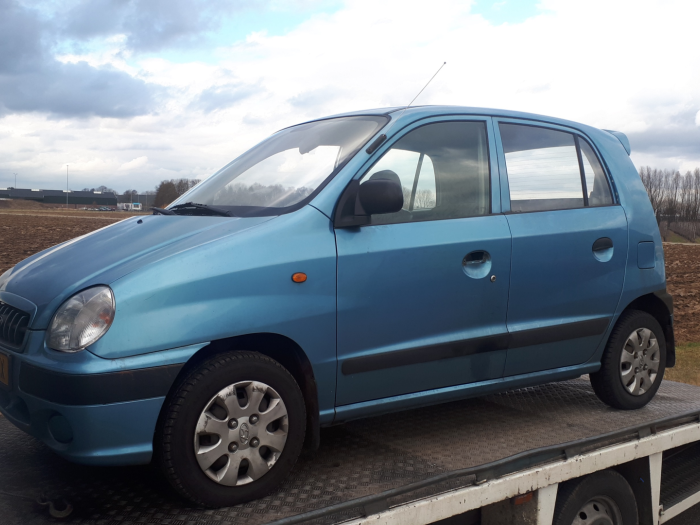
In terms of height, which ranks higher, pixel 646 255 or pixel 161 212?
pixel 161 212

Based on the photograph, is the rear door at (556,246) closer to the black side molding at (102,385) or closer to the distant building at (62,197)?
the black side molding at (102,385)

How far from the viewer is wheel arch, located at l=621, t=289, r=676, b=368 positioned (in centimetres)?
400

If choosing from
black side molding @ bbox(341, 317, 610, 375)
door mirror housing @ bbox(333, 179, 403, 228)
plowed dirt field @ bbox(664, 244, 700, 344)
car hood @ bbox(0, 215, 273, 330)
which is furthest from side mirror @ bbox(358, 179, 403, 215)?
plowed dirt field @ bbox(664, 244, 700, 344)

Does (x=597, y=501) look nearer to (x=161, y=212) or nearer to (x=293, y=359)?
(x=293, y=359)

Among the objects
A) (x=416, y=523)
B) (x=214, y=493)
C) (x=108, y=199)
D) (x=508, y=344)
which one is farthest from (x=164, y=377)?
(x=108, y=199)

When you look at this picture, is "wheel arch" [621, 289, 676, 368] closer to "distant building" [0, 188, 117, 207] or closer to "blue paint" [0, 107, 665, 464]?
"blue paint" [0, 107, 665, 464]

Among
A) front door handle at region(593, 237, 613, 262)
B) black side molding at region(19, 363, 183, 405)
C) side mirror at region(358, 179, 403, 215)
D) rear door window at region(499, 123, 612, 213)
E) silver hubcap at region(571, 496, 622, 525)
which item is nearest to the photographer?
black side molding at region(19, 363, 183, 405)

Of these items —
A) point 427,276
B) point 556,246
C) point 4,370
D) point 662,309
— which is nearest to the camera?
point 4,370

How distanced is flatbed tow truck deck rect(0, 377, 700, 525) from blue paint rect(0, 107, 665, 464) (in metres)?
0.20

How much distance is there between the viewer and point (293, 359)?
2.76m

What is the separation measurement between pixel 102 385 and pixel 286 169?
53.3 inches

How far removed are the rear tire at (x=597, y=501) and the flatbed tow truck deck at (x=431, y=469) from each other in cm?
9

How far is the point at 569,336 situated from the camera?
356cm

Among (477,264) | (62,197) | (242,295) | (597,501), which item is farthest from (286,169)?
(62,197)
